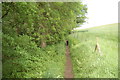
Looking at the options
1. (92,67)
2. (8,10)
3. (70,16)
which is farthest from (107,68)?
(8,10)

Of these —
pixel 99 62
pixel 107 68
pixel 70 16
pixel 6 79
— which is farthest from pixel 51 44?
pixel 6 79

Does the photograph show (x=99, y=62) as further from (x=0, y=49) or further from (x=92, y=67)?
(x=0, y=49)

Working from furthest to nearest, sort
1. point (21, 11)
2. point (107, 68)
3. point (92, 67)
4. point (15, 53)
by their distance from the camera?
point (92, 67), point (107, 68), point (21, 11), point (15, 53)

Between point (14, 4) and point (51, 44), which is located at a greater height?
point (14, 4)

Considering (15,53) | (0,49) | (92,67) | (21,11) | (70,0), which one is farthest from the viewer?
(70,0)

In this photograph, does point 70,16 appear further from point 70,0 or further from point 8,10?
point 8,10

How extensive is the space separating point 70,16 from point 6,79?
27.6ft

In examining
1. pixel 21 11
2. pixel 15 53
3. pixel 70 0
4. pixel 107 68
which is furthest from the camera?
pixel 70 0

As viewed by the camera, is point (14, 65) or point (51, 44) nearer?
point (14, 65)

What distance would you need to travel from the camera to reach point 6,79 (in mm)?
7406

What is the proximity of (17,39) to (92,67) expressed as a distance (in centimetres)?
674

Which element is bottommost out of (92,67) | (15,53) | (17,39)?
(92,67)

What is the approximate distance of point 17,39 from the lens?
698 cm

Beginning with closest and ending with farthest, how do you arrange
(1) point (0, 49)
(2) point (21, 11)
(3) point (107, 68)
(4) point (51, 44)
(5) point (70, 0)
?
(1) point (0, 49), (2) point (21, 11), (3) point (107, 68), (5) point (70, 0), (4) point (51, 44)
